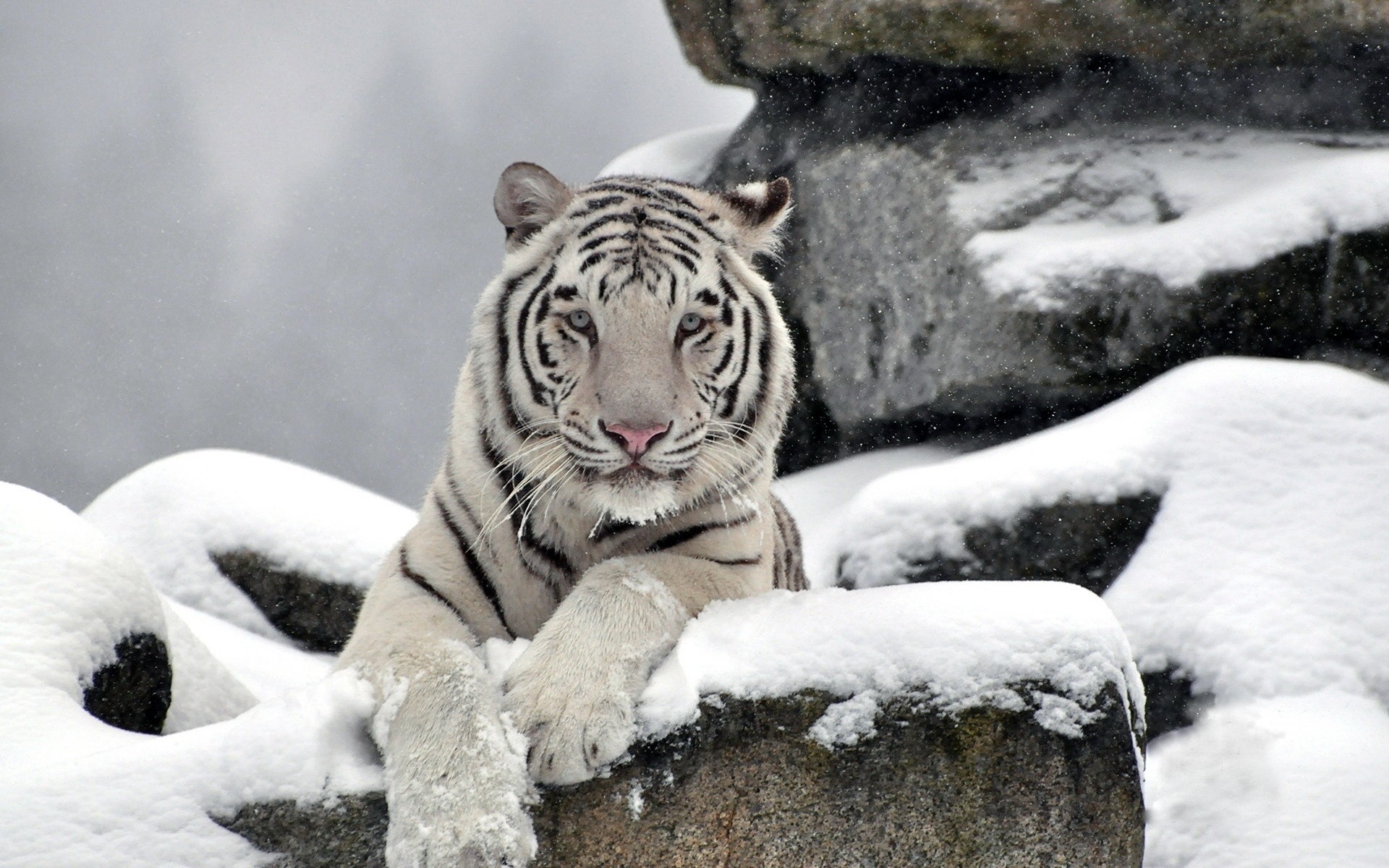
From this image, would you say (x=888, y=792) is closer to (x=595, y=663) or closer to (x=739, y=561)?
(x=595, y=663)

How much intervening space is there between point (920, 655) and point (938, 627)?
0.23ft

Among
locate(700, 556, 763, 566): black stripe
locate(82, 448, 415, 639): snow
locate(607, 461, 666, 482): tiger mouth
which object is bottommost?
locate(82, 448, 415, 639): snow

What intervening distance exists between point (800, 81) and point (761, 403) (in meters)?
4.06

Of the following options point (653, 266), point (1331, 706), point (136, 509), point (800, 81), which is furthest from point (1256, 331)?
point (136, 509)

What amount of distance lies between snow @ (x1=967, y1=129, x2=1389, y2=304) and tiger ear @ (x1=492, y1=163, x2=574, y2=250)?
274cm

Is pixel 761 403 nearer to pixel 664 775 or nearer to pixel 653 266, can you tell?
pixel 653 266

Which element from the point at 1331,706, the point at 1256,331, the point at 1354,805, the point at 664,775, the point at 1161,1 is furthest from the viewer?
the point at 1161,1

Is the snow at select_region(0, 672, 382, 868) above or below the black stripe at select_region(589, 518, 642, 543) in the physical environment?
above

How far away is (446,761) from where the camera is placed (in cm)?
181

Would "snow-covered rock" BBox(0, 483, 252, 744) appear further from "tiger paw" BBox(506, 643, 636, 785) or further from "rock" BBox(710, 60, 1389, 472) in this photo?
"rock" BBox(710, 60, 1389, 472)

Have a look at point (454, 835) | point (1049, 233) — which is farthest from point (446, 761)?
point (1049, 233)

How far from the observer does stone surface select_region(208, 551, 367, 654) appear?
5.00m

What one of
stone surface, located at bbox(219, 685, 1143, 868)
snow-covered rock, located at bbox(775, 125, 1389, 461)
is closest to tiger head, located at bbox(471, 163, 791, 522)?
stone surface, located at bbox(219, 685, 1143, 868)

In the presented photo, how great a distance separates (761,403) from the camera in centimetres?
274
